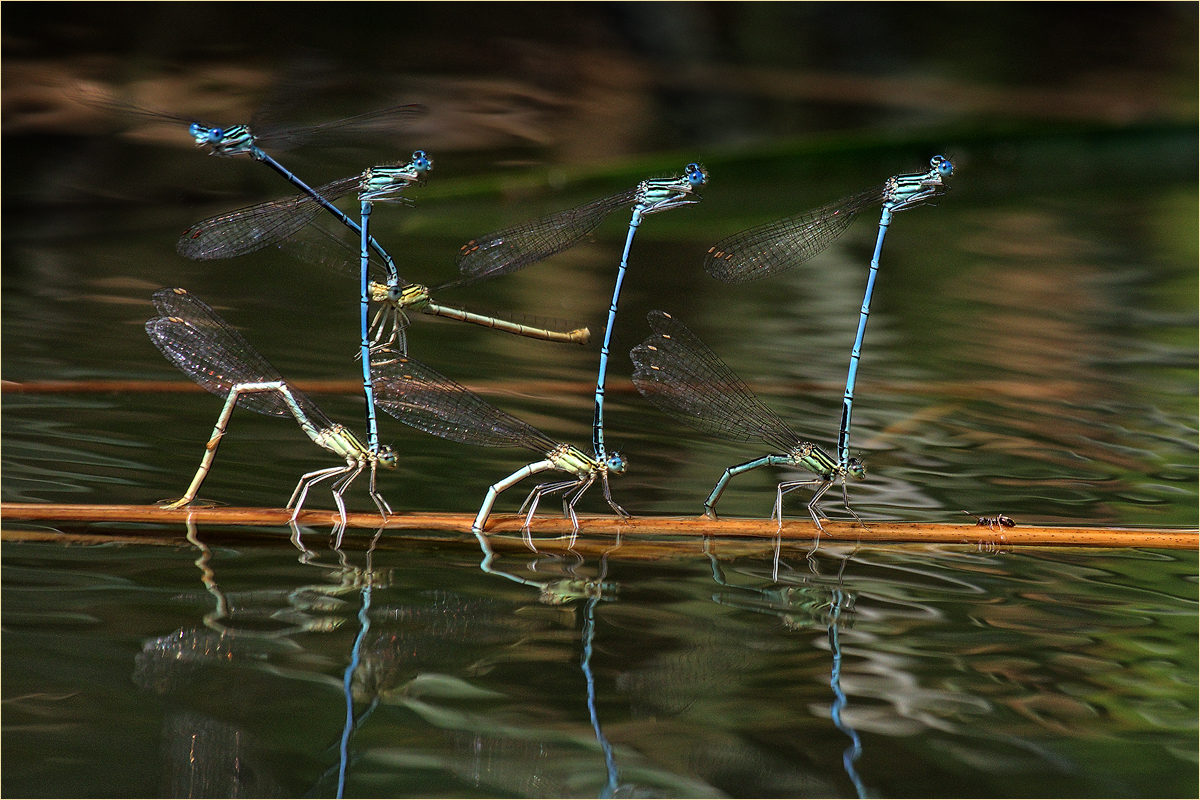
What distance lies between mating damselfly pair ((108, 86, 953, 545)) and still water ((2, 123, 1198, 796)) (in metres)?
0.17

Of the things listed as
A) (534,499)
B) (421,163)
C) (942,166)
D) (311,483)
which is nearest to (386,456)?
(311,483)

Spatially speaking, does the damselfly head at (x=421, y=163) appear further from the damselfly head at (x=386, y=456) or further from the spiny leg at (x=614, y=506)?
the spiny leg at (x=614, y=506)

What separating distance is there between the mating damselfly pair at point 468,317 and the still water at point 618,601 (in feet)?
0.55

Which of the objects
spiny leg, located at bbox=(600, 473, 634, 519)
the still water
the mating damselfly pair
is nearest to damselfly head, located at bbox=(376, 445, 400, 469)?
the mating damselfly pair

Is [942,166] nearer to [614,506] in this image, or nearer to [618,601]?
[614,506]

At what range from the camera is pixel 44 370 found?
144 inches

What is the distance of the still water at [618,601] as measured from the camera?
1.70m

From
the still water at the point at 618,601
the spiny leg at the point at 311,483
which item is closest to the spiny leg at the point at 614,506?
the still water at the point at 618,601

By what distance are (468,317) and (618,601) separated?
1.19m

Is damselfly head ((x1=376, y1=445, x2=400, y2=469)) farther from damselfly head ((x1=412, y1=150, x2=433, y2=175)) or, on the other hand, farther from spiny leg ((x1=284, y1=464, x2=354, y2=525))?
damselfly head ((x1=412, y1=150, x2=433, y2=175))

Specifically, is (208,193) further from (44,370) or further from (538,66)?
(44,370)

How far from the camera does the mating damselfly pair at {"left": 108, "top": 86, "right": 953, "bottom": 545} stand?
9.03 feet

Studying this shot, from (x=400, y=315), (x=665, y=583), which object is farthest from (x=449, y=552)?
(x=400, y=315)

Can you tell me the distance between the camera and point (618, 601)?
7.48 ft
